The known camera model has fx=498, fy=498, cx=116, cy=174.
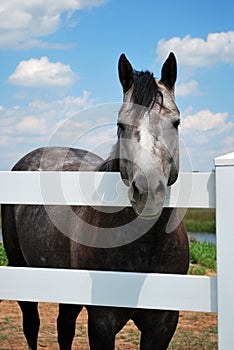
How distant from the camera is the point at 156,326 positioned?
2.81 m

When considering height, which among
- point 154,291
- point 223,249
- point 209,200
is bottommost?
point 154,291

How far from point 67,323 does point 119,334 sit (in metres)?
1.62

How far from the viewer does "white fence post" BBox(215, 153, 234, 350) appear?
84.0 inches

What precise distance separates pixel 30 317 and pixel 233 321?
8.98 ft

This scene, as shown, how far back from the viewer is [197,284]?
225 centimetres

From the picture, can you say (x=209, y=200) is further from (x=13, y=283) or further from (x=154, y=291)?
(x=13, y=283)

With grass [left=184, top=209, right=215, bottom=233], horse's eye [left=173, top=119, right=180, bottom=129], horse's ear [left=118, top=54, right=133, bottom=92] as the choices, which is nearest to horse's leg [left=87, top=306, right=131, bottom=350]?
horse's eye [left=173, top=119, right=180, bottom=129]

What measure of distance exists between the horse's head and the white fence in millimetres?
137

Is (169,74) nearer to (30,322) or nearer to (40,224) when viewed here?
(40,224)

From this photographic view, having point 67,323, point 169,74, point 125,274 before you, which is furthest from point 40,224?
point 169,74

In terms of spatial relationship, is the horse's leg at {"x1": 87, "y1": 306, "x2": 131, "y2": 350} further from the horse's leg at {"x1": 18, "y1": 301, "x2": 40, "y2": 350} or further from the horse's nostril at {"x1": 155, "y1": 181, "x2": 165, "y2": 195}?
the horse's leg at {"x1": 18, "y1": 301, "x2": 40, "y2": 350}

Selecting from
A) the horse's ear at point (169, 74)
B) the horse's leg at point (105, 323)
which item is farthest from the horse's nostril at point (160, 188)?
the horse's leg at point (105, 323)

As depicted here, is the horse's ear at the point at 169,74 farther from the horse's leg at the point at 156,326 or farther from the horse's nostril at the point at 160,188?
the horse's leg at the point at 156,326

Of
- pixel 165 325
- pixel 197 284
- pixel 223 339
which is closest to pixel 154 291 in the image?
pixel 197 284
